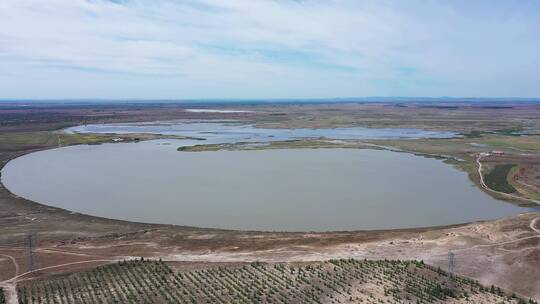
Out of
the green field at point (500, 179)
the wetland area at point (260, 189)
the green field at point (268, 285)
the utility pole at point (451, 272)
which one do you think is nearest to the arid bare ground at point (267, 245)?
the utility pole at point (451, 272)

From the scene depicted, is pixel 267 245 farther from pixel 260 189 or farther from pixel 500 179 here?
pixel 500 179

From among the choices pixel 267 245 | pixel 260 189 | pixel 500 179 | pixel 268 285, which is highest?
pixel 500 179

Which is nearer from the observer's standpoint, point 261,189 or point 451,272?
point 451,272

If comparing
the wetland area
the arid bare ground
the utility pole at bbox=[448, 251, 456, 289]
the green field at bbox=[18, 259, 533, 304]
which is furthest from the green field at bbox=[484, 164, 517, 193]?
the green field at bbox=[18, 259, 533, 304]

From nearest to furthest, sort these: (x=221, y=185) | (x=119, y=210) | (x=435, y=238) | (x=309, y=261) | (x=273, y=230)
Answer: (x=309, y=261), (x=435, y=238), (x=273, y=230), (x=119, y=210), (x=221, y=185)

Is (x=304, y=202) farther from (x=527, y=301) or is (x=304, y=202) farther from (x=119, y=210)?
(x=527, y=301)

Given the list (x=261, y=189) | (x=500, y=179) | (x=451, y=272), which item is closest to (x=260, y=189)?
Result: (x=261, y=189)

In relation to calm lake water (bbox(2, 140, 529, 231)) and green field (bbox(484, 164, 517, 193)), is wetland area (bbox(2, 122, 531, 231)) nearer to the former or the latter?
calm lake water (bbox(2, 140, 529, 231))

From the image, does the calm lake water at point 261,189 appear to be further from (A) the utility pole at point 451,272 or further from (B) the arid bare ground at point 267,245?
(A) the utility pole at point 451,272

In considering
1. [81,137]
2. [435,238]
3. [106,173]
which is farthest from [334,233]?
[81,137]
